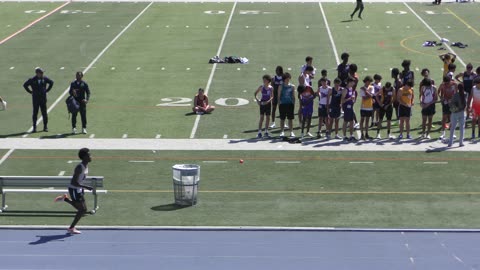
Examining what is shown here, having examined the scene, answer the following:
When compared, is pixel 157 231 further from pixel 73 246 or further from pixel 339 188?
pixel 339 188

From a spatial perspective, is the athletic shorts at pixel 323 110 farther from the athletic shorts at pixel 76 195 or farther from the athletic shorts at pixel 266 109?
the athletic shorts at pixel 76 195

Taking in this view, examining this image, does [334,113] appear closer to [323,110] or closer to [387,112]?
[323,110]

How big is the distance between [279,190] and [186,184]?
2144 mm

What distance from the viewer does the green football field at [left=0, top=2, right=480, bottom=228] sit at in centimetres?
1933

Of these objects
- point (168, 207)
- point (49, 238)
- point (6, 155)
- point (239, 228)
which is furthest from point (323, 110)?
point (49, 238)

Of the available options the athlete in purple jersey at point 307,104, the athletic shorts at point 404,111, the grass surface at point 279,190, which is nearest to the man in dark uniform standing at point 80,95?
the grass surface at point 279,190

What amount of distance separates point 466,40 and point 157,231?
26.9m

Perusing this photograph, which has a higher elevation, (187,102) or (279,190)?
(279,190)

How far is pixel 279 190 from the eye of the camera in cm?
2066

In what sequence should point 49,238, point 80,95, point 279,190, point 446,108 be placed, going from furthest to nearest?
point 80,95 → point 446,108 → point 279,190 → point 49,238

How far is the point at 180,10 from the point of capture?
52000 millimetres

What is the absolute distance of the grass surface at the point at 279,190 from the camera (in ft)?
61.3

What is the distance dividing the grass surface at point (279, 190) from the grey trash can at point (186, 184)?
20cm

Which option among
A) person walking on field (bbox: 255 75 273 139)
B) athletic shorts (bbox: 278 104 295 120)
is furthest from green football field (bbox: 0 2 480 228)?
athletic shorts (bbox: 278 104 295 120)
